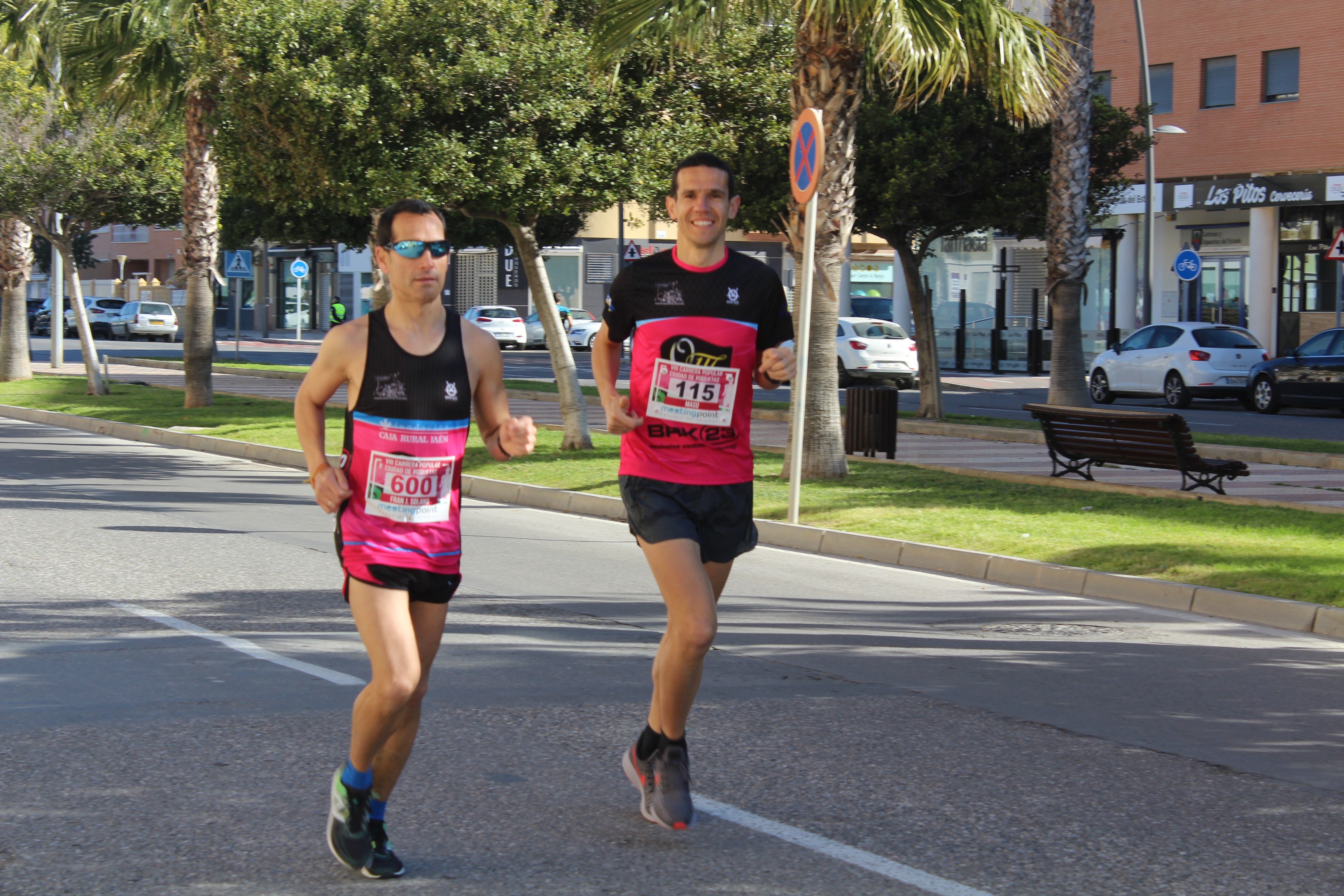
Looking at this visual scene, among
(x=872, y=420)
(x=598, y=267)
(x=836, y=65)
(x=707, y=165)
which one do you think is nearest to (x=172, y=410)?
(x=872, y=420)

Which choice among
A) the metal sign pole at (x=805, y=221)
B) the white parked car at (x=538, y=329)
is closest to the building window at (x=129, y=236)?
the white parked car at (x=538, y=329)

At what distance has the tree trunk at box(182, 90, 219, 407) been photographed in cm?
2303

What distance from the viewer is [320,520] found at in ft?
39.8

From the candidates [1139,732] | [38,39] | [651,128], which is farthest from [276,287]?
[1139,732]

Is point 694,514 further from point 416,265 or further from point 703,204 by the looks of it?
point 416,265

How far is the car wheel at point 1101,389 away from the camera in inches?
1131

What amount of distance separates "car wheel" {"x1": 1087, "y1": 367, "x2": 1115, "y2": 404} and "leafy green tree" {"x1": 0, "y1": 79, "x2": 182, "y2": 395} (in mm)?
17440

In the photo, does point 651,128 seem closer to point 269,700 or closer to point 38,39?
point 269,700

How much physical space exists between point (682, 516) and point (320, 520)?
317 inches

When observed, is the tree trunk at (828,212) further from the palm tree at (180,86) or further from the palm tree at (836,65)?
the palm tree at (180,86)

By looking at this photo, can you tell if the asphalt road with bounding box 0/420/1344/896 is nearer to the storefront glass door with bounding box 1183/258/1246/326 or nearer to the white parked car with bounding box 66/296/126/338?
the storefront glass door with bounding box 1183/258/1246/326

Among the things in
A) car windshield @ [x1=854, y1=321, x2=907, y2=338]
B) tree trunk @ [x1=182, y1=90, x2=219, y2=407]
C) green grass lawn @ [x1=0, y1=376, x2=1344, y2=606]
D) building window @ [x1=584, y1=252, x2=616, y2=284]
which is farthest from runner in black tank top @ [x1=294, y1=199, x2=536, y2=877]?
building window @ [x1=584, y1=252, x2=616, y2=284]

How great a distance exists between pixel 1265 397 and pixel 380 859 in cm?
2447

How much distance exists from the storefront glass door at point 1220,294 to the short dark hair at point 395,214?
119 feet
